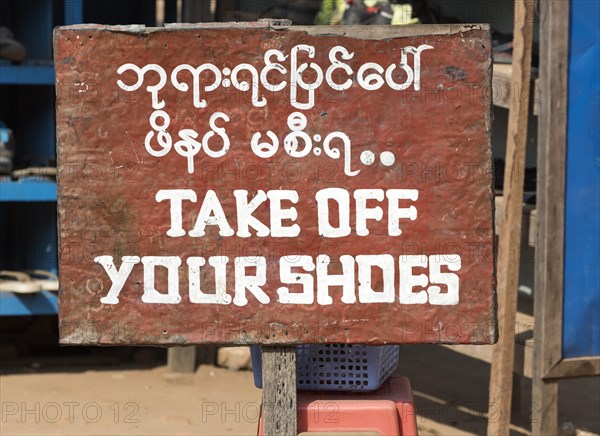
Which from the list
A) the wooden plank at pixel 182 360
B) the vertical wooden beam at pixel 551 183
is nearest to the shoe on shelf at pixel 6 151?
the wooden plank at pixel 182 360

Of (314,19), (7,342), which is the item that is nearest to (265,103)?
(314,19)

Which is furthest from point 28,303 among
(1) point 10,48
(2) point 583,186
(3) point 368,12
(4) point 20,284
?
(2) point 583,186

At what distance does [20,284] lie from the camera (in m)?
6.26

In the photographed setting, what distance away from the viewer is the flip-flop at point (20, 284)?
622 cm

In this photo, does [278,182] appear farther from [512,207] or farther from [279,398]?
[512,207]

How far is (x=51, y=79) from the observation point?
6.35 metres

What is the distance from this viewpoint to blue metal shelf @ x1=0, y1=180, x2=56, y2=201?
6.22 metres

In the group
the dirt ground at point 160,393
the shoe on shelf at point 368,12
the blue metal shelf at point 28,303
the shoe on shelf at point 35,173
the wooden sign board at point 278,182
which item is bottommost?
the dirt ground at point 160,393

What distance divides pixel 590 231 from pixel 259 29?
2.62 m

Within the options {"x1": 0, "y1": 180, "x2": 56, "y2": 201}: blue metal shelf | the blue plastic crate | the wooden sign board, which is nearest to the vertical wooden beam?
the blue plastic crate

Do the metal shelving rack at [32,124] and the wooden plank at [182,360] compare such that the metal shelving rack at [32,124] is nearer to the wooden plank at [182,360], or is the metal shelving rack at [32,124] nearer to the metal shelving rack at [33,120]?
the metal shelving rack at [33,120]

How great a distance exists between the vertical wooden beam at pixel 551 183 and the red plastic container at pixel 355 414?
6.07 ft

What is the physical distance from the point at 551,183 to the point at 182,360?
2.75 m

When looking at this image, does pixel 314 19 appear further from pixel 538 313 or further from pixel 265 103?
pixel 265 103
